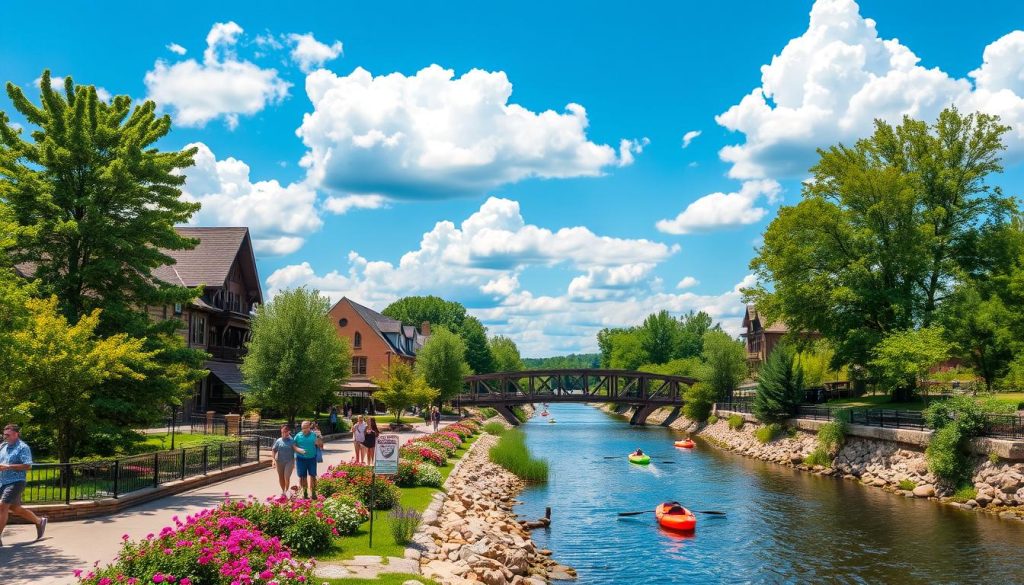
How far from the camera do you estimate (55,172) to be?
22.8 metres

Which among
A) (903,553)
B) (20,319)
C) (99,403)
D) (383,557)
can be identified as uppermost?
(20,319)

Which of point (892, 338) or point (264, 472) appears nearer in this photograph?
point (264, 472)

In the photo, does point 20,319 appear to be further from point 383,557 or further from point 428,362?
point 428,362

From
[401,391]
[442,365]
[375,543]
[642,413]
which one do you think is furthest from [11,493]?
[642,413]

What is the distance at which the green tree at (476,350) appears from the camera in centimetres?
12662

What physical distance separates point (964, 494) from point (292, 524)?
25.4 metres

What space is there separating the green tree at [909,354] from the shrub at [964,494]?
296 inches

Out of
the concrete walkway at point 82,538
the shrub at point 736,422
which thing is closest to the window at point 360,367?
the shrub at point 736,422

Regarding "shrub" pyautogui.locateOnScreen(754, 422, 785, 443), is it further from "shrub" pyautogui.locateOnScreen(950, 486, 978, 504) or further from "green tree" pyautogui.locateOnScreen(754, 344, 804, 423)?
"shrub" pyautogui.locateOnScreen(950, 486, 978, 504)

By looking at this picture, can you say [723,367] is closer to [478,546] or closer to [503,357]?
[478,546]

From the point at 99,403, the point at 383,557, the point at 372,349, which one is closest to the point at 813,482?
the point at 383,557

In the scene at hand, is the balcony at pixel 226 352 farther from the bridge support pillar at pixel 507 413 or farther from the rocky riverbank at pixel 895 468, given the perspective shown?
the rocky riverbank at pixel 895 468

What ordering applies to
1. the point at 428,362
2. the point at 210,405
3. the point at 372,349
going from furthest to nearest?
the point at 372,349, the point at 428,362, the point at 210,405

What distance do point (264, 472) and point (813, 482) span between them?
24.6m
